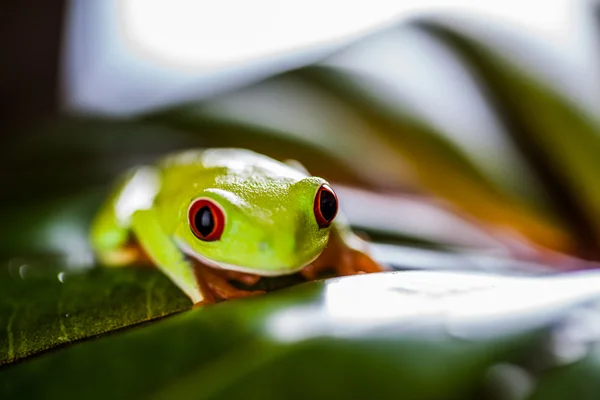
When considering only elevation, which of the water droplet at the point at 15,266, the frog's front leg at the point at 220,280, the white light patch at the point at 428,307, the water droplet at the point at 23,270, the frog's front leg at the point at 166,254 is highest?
the white light patch at the point at 428,307

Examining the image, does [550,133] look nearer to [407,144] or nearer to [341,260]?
[407,144]

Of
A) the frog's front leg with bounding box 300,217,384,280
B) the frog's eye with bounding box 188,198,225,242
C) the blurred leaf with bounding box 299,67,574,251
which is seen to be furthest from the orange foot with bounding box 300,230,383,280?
the blurred leaf with bounding box 299,67,574,251

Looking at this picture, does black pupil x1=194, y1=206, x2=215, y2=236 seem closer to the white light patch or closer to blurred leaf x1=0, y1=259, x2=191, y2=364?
blurred leaf x1=0, y1=259, x2=191, y2=364

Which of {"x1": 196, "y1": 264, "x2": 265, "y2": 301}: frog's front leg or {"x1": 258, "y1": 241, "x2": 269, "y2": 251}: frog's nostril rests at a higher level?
{"x1": 258, "y1": 241, "x2": 269, "y2": 251}: frog's nostril

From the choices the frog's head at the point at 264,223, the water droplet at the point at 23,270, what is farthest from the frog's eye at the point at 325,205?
the water droplet at the point at 23,270

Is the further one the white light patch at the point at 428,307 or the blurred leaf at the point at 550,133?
the blurred leaf at the point at 550,133

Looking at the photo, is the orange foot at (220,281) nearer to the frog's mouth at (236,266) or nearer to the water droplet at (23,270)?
the frog's mouth at (236,266)
